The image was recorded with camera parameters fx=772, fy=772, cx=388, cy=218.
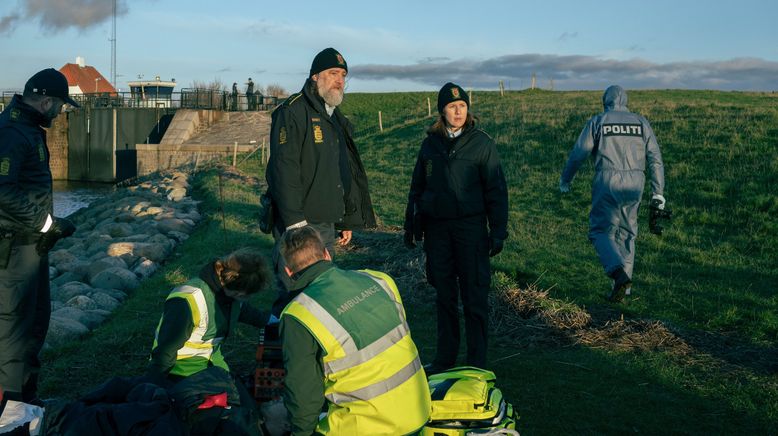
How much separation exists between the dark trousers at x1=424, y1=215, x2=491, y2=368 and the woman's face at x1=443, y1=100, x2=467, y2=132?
0.77 metres

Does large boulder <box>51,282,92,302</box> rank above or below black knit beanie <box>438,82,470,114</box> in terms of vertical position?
below

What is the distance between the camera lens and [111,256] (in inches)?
532

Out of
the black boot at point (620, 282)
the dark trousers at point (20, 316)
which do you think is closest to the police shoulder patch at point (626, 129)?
the black boot at point (620, 282)

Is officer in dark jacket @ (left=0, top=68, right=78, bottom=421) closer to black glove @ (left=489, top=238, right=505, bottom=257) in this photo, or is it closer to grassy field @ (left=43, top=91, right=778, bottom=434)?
grassy field @ (left=43, top=91, right=778, bottom=434)

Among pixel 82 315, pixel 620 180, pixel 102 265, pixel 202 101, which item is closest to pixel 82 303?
pixel 82 315

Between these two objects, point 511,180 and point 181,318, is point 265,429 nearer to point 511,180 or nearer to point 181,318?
point 181,318

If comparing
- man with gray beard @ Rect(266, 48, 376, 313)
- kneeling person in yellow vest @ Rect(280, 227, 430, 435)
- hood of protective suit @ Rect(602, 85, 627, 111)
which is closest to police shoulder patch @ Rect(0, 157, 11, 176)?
man with gray beard @ Rect(266, 48, 376, 313)

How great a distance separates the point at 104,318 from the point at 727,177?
12715 millimetres

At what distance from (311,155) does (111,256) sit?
901cm

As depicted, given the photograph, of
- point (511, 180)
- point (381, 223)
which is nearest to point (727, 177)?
point (511, 180)

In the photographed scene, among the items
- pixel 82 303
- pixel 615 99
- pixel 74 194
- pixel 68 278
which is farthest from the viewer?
pixel 74 194

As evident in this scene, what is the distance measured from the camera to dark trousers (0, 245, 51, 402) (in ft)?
17.1

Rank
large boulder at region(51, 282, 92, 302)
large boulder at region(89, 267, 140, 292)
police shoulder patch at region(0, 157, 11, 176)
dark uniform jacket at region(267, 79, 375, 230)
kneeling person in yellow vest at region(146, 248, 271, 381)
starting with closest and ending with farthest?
1. kneeling person in yellow vest at region(146, 248, 271, 381)
2. police shoulder patch at region(0, 157, 11, 176)
3. dark uniform jacket at region(267, 79, 375, 230)
4. large boulder at region(51, 282, 92, 302)
5. large boulder at region(89, 267, 140, 292)

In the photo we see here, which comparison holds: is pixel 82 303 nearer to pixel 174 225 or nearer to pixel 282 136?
pixel 282 136
